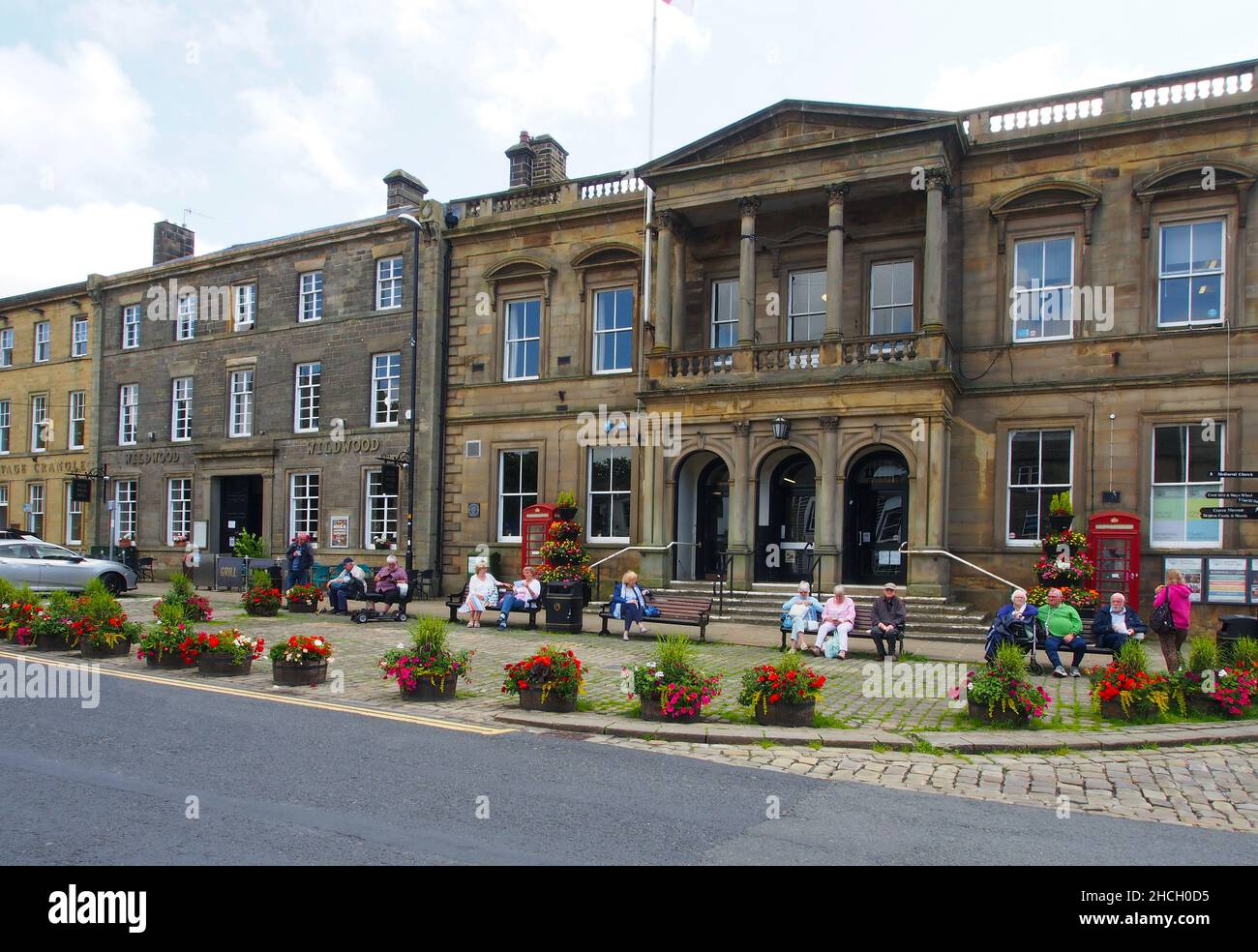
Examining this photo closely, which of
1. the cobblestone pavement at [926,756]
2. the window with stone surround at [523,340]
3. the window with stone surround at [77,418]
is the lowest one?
the cobblestone pavement at [926,756]

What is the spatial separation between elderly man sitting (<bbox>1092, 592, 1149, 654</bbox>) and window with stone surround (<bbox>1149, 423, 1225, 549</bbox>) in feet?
17.7

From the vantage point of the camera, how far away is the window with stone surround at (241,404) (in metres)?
31.6

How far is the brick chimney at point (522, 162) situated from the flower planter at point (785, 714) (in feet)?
71.5

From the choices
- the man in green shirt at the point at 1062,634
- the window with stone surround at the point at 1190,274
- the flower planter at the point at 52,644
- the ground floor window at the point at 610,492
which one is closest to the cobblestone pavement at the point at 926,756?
the man in green shirt at the point at 1062,634

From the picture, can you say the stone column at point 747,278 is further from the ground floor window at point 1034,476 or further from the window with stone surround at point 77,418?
the window with stone surround at point 77,418

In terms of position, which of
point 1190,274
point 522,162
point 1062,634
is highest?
point 522,162

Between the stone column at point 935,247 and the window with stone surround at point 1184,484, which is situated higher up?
the stone column at point 935,247

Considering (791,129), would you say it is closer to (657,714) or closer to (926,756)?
(657,714)

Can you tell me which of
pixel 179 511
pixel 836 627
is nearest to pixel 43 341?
pixel 179 511

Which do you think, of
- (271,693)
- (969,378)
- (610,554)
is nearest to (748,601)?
(610,554)

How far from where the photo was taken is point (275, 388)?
3069 centimetres

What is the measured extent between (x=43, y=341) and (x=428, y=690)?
35302 mm

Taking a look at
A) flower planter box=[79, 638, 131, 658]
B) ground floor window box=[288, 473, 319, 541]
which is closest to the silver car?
ground floor window box=[288, 473, 319, 541]

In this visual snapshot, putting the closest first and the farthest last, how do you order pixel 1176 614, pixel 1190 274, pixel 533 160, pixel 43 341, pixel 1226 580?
1. pixel 1176 614
2. pixel 1226 580
3. pixel 1190 274
4. pixel 533 160
5. pixel 43 341
